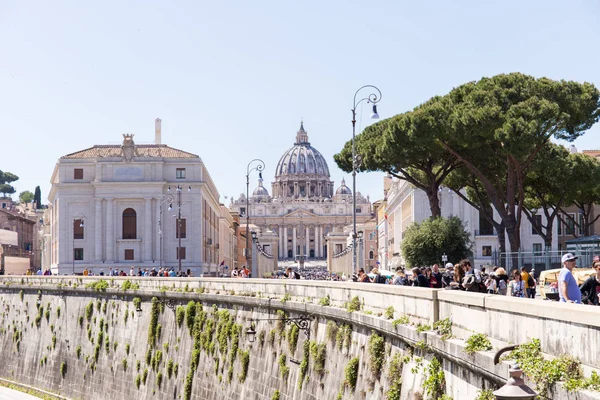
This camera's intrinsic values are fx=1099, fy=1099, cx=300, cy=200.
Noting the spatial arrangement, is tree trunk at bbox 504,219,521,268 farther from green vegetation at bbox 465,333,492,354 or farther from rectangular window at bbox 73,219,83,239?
rectangular window at bbox 73,219,83,239

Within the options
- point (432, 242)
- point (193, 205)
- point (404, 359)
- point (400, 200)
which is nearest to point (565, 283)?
point (404, 359)

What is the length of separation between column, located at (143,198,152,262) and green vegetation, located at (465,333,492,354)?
2871 inches

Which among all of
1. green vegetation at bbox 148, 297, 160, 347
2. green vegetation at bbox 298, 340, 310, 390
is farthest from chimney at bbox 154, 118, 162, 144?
green vegetation at bbox 298, 340, 310, 390

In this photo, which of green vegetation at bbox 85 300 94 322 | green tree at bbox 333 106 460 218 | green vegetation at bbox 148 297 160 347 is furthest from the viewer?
green tree at bbox 333 106 460 218

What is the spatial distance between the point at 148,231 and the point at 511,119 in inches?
1879

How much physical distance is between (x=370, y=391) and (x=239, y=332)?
9.85 meters

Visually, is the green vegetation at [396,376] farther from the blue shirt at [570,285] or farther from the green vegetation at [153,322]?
the green vegetation at [153,322]

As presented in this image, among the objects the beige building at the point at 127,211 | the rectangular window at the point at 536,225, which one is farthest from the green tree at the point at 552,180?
the beige building at the point at 127,211

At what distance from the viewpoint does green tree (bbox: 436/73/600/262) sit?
3978 centimetres

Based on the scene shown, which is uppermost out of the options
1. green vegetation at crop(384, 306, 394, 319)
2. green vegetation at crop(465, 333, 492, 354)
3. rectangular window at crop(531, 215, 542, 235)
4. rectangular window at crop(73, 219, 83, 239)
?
rectangular window at crop(73, 219, 83, 239)

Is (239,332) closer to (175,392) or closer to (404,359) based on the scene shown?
(175,392)

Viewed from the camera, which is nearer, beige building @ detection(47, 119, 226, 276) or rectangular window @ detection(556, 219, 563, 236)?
rectangular window @ detection(556, 219, 563, 236)

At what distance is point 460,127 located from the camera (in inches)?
1601

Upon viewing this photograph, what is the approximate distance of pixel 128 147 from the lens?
84.4 m
